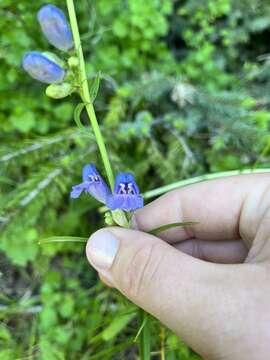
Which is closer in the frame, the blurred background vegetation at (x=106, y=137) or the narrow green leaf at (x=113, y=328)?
the narrow green leaf at (x=113, y=328)

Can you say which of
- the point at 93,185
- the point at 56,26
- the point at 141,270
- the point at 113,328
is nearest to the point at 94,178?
the point at 93,185

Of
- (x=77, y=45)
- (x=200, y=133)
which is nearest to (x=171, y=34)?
(x=200, y=133)

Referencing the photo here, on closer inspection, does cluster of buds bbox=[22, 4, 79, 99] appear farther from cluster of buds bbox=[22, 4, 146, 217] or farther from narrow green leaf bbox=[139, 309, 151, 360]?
narrow green leaf bbox=[139, 309, 151, 360]

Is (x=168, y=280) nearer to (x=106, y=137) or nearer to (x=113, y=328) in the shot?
(x=113, y=328)

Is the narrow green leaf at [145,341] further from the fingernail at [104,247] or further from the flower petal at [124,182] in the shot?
the flower petal at [124,182]

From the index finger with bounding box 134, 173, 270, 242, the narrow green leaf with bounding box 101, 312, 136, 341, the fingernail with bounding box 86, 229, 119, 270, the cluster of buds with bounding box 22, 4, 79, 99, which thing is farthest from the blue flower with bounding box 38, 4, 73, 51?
the narrow green leaf with bounding box 101, 312, 136, 341

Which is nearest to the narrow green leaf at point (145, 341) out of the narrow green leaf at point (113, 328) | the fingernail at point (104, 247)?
the fingernail at point (104, 247)
